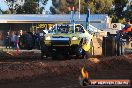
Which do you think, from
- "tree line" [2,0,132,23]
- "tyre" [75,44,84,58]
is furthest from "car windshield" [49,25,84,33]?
"tree line" [2,0,132,23]

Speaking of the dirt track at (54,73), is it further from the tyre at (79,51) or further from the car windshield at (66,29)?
the car windshield at (66,29)

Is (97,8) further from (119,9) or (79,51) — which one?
(79,51)

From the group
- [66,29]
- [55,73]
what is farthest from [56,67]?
[66,29]

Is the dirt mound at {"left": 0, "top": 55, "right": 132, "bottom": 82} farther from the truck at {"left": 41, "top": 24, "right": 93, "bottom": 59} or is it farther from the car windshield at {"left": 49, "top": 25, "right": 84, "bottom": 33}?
the car windshield at {"left": 49, "top": 25, "right": 84, "bottom": 33}

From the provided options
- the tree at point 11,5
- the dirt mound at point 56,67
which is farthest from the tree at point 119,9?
the dirt mound at point 56,67

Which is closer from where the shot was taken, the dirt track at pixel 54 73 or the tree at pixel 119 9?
the dirt track at pixel 54 73

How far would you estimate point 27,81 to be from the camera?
42.4 ft

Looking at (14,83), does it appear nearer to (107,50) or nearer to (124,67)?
(124,67)

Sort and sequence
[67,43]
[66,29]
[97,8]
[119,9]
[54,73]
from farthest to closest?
[97,8] → [119,9] → [66,29] → [67,43] → [54,73]

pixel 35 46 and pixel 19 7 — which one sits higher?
pixel 19 7

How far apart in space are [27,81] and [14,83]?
1.56 feet

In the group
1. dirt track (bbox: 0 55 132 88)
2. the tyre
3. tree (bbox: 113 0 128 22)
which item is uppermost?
tree (bbox: 113 0 128 22)

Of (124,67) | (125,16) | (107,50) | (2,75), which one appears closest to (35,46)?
(107,50)

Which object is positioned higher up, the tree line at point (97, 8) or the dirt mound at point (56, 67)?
the tree line at point (97, 8)
